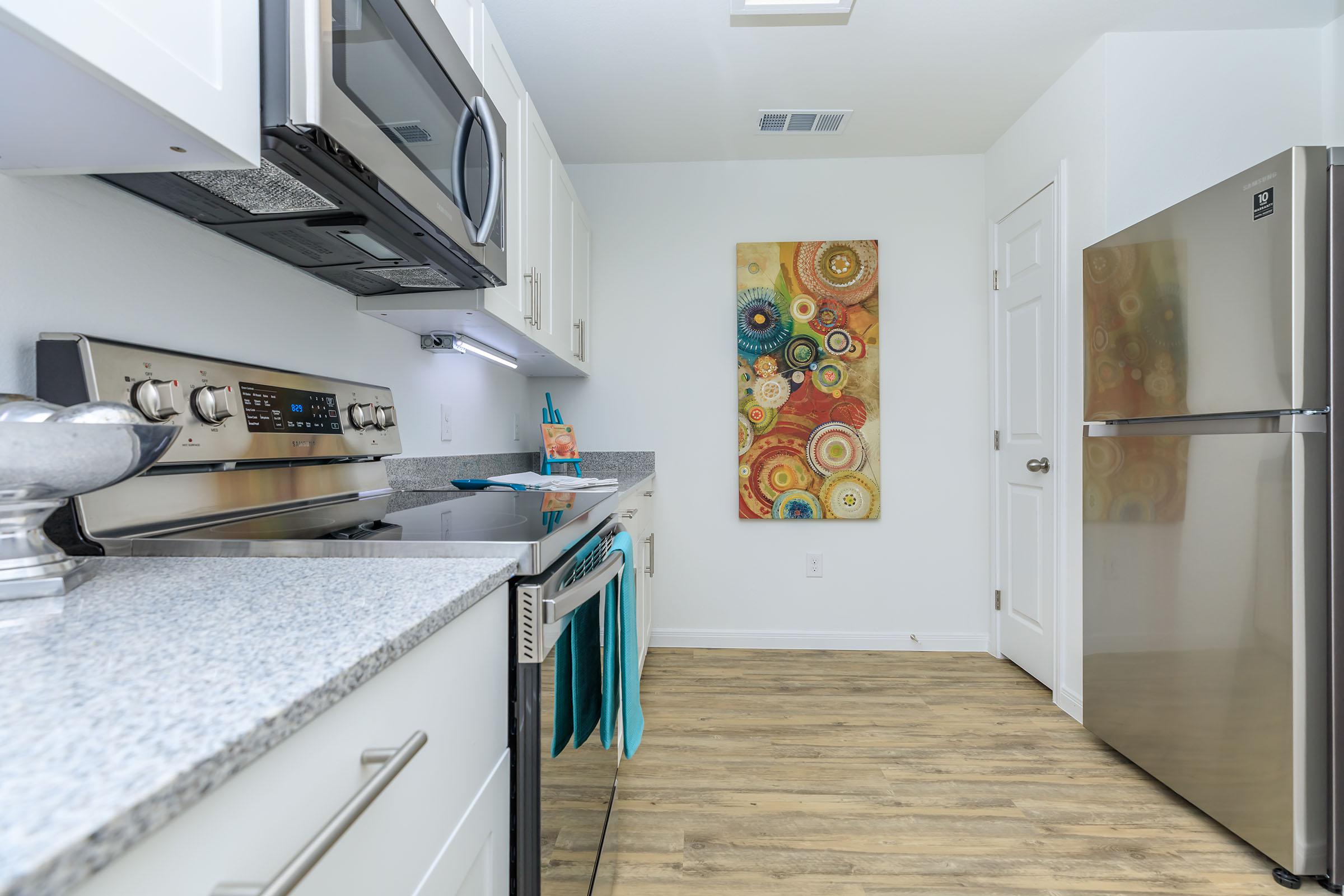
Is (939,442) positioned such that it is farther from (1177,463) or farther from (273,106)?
(273,106)

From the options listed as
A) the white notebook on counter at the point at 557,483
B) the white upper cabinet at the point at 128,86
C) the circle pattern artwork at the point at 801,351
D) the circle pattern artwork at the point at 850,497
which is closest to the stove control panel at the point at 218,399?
the white upper cabinet at the point at 128,86

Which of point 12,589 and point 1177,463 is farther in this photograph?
point 1177,463

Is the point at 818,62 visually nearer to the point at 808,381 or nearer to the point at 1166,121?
the point at 1166,121

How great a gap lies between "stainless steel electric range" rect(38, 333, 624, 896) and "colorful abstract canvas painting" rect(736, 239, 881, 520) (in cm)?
176

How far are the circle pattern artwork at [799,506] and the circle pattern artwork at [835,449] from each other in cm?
13

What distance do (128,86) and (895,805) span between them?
209 centimetres

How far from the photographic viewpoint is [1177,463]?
1.68 metres

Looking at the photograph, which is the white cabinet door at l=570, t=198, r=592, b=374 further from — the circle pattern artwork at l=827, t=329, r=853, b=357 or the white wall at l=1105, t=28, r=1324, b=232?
the white wall at l=1105, t=28, r=1324, b=232

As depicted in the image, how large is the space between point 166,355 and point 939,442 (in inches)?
117

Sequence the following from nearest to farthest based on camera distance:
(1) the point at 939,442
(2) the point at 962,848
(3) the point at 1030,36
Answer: (2) the point at 962,848 → (3) the point at 1030,36 → (1) the point at 939,442

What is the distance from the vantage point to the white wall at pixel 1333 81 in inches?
86.6

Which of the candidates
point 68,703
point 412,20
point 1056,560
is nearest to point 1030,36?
point 1056,560

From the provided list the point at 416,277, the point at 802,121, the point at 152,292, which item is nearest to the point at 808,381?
the point at 802,121

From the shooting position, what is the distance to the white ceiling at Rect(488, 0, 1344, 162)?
2094 mm
